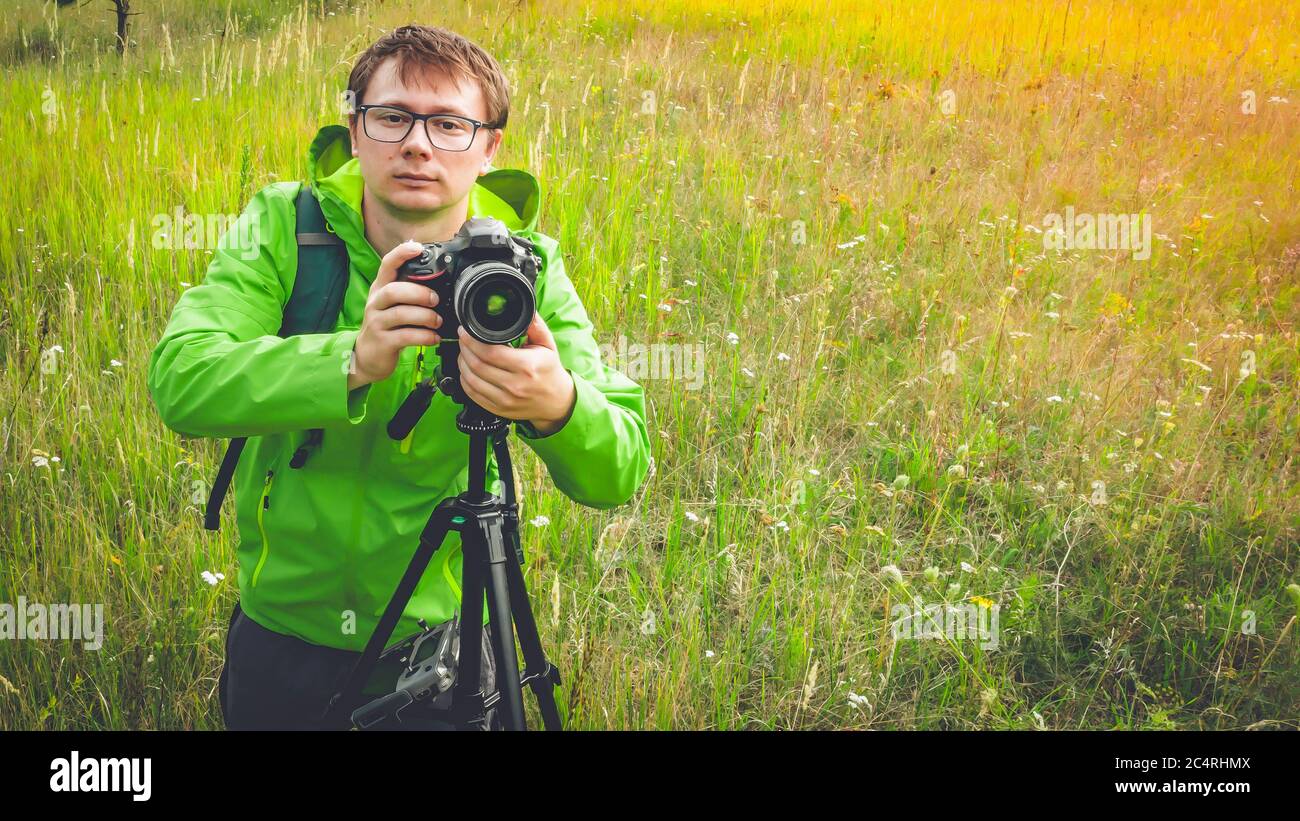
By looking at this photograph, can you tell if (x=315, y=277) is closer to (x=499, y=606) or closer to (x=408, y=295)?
(x=408, y=295)

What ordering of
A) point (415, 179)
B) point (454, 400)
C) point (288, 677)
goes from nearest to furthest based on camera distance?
point (454, 400)
point (415, 179)
point (288, 677)

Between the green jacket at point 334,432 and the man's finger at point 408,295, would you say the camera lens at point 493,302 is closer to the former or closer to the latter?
the man's finger at point 408,295

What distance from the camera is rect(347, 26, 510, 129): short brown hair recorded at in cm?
184

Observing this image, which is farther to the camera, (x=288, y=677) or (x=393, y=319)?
(x=288, y=677)

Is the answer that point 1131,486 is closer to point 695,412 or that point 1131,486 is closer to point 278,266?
point 695,412

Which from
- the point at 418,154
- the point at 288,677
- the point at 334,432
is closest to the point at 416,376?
the point at 334,432

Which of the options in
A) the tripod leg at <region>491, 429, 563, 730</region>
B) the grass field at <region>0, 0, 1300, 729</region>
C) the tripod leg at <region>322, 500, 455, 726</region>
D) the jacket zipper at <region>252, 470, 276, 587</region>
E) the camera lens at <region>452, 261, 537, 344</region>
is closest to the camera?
the camera lens at <region>452, 261, 537, 344</region>

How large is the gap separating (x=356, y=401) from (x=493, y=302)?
0.37 metres

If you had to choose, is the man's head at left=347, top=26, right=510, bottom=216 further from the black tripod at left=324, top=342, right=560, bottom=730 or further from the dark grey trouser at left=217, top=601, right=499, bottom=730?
the dark grey trouser at left=217, top=601, right=499, bottom=730

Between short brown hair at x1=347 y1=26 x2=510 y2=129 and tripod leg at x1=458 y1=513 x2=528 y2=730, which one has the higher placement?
short brown hair at x1=347 y1=26 x2=510 y2=129

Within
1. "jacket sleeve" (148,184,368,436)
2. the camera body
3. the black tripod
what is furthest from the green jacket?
the camera body

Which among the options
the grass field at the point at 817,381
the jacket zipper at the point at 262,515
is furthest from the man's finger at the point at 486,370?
the grass field at the point at 817,381

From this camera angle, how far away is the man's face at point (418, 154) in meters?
1.77

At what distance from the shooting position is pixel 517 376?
4.82ft
